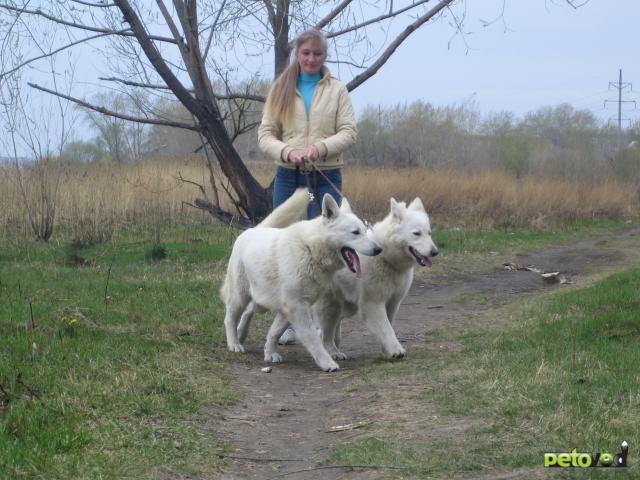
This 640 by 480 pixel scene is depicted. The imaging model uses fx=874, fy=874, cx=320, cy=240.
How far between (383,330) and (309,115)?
1.88 m

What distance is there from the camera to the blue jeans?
24.1ft

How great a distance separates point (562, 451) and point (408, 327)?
473 cm

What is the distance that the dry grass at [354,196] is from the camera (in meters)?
13.8

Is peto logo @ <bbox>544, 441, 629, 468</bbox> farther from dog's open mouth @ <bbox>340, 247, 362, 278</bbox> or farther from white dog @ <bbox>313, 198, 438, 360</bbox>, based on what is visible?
white dog @ <bbox>313, 198, 438, 360</bbox>

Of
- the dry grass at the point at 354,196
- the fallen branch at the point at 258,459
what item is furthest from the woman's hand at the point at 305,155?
the dry grass at the point at 354,196

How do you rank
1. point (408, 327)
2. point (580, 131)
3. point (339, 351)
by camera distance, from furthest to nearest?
point (580, 131) → point (408, 327) → point (339, 351)

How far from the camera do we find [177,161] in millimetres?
18688

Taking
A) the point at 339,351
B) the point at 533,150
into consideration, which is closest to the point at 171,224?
the point at 339,351

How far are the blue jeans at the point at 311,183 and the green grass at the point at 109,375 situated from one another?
141 cm

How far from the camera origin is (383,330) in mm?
6727

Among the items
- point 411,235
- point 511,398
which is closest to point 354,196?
point 411,235

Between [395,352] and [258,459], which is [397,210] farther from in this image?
[258,459]

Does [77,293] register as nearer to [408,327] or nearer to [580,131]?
[408,327]

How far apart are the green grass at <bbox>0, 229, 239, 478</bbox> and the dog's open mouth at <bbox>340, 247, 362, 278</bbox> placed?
1.23 metres
